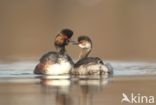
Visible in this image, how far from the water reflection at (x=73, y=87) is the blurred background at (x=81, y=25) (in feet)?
2.59

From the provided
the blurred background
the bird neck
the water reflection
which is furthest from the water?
the blurred background

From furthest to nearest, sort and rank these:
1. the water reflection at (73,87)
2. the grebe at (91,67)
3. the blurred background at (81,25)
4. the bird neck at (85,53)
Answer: the blurred background at (81,25)
the bird neck at (85,53)
the grebe at (91,67)
the water reflection at (73,87)

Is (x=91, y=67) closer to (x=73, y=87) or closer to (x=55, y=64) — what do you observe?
(x=55, y=64)

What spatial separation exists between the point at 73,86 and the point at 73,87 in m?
0.05

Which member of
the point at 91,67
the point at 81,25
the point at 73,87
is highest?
the point at 81,25

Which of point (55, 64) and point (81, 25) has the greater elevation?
point (81, 25)

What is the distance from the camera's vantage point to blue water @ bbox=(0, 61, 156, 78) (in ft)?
14.6

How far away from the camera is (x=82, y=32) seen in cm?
512

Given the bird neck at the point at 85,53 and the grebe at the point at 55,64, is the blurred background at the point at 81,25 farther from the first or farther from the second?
the grebe at the point at 55,64

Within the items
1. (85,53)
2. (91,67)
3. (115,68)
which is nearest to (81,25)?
(85,53)

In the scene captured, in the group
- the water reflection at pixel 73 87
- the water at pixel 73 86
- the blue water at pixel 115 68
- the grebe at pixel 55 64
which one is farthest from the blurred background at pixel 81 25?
the water reflection at pixel 73 87

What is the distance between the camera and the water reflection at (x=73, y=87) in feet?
11.1

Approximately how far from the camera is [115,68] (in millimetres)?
4648

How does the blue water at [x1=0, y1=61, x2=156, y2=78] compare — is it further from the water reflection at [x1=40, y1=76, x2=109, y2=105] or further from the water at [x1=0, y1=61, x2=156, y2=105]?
the water reflection at [x1=40, y1=76, x2=109, y2=105]
